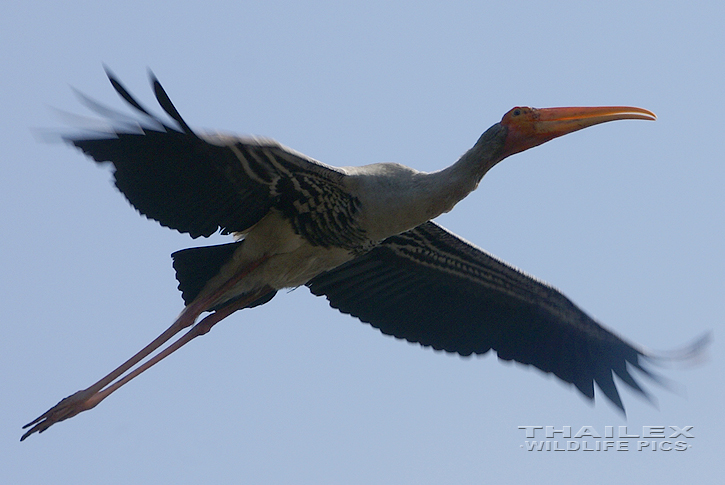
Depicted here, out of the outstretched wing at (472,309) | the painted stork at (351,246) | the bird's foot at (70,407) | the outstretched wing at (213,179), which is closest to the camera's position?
the outstretched wing at (213,179)

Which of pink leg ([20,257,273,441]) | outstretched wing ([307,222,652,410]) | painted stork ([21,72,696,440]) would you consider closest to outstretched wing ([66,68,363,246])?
painted stork ([21,72,696,440])

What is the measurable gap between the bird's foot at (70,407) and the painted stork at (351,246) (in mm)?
15

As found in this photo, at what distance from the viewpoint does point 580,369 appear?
1477 centimetres

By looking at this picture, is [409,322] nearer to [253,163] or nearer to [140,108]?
[253,163]

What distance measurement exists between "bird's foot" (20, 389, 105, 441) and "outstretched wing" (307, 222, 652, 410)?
319 cm

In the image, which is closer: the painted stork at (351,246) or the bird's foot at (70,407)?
the painted stork at (351,246)

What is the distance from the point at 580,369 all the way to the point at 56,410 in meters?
6.88

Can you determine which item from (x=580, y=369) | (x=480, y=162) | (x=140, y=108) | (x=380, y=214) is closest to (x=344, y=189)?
(x=380, y=214)

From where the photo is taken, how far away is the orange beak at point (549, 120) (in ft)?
40.4

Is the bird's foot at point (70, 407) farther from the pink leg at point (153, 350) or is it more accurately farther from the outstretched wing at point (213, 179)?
the outstretched wing at point (213, 179)

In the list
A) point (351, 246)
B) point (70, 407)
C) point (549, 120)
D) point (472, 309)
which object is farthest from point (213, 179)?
point (472, 309)

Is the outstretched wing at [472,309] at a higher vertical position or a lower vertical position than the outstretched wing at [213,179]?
lower

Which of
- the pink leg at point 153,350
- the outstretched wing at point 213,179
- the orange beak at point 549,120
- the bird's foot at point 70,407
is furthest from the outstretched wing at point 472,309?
the bird's foot at point 70,407

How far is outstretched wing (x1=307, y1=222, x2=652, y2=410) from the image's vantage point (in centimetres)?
1434
